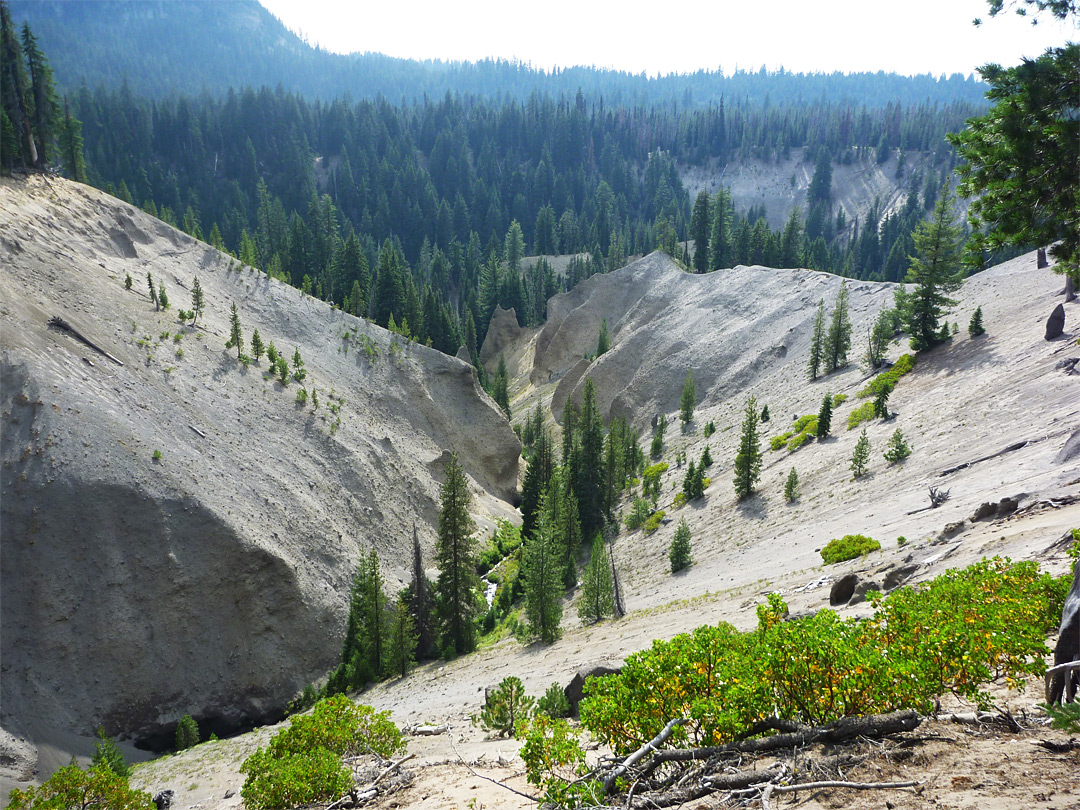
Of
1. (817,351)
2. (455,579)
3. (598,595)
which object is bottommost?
(455,579)

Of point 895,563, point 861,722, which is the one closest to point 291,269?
point 895,563

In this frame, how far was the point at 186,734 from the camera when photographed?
111 feet

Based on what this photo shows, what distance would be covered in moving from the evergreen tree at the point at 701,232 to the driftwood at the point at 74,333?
100 m

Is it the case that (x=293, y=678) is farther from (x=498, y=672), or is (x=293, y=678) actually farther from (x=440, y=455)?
(x=440, y=455)

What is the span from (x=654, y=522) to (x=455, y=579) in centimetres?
1995

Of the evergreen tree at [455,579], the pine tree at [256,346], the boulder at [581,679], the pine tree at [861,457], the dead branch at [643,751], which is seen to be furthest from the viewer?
the pine tree at [256,346]

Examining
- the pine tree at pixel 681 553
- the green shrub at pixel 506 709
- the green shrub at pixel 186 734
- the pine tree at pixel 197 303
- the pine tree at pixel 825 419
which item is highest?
the pine tree at pixel 197 303

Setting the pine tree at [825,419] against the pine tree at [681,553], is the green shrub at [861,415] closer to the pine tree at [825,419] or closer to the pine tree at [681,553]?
the pine tree at [825,419]

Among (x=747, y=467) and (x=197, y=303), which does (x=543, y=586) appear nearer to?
(x=747, y=467)

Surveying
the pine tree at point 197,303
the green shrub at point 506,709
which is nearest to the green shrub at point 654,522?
the green shrub at point 506,709

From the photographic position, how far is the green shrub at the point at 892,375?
55.3m

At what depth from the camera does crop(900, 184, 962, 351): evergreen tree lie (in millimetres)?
56750

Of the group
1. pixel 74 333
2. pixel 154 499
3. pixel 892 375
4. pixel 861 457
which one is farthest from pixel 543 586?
pixel 892 375

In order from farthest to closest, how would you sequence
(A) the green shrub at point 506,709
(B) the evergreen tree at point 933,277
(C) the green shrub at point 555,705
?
(B) the evergreen tree at point 933,277, (A) the green shrub at point 506,709, (C) the green shrub at point 555,705
